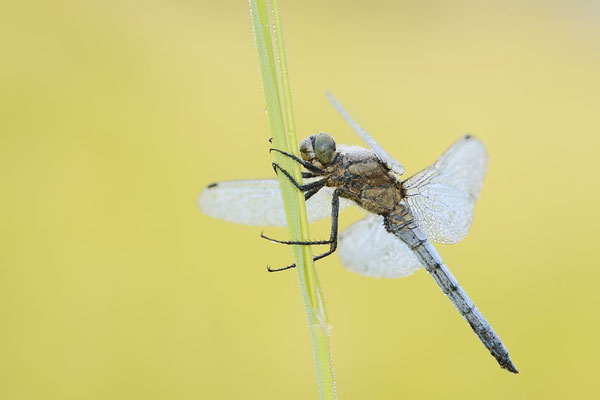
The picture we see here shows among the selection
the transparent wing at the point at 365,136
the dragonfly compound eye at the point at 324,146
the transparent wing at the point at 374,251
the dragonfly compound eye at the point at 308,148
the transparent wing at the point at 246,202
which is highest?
the transparent wing at the point at 246,202

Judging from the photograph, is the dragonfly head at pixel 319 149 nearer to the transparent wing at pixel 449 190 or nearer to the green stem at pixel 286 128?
the transparent wing at pixel 449 190

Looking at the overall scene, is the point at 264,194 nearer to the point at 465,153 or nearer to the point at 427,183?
the point at 427,183

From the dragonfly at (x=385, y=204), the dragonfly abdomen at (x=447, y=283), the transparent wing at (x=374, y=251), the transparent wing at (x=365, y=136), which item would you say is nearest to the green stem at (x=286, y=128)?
the transparent wing at (x=365, y=136)

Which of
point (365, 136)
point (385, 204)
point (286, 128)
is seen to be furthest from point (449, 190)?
point (286, 128)

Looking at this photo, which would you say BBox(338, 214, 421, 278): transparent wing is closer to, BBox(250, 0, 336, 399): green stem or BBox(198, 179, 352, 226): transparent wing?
BBox(198, 179, 352, 226): transparent wing

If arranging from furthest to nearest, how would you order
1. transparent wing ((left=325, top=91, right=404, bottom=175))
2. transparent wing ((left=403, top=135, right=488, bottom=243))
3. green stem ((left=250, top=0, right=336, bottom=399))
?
transparent wing ((left=403, top=135, right=488, bottom=243)) < transparent wing ((left=325, top=91, right=404, bottom=175)) < green stem ((left=250, top=0, right=336, bottom=399))

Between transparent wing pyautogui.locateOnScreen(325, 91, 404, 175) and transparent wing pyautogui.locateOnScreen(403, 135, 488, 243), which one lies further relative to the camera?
transparent wing pyautogui.locateOnScreen(403, 135, 488, 243)

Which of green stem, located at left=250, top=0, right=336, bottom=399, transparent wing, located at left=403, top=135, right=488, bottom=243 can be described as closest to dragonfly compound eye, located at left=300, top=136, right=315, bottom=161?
transparent wing, located at left=403, top=135, right=488, bottom=243
